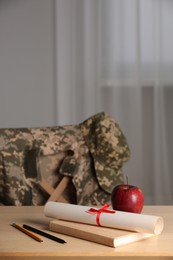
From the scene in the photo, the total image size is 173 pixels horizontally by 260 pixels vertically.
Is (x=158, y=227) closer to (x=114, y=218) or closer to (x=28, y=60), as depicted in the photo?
(x=114, y=218)

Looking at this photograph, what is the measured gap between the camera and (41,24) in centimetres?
349

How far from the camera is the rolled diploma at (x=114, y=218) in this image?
1.13m

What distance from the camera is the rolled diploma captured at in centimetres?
113

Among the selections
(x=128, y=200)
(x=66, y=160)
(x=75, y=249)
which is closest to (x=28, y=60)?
(x=66, y=160)

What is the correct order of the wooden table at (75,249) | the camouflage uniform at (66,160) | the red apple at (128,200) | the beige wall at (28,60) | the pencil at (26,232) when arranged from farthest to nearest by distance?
1. the beige wall at (28,60)
2. the camouflage uniform at (66,160)
3. the red apple at (128,200)
4. the pencil at (26,232)
5. the wooden table at (75,249)

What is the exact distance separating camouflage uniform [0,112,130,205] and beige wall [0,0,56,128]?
1.43 meters

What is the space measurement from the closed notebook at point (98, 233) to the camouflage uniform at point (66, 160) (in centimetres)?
76

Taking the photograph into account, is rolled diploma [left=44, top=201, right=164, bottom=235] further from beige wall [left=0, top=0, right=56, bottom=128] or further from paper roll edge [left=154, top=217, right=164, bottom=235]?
beige wall [left=0, top=0, right=56, bottom=128]

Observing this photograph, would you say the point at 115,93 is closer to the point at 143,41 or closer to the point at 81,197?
the point at 143,41

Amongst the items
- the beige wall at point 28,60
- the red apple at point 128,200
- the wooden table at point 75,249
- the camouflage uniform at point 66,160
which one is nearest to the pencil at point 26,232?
the wooden table at point 75,249

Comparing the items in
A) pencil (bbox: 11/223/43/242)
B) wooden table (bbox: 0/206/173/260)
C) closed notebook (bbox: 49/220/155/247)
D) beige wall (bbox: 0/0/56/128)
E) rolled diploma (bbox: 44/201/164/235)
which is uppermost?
beige wall (bbox: 0/0/56/128)

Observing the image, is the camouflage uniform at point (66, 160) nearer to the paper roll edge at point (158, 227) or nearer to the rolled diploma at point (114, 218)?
the rolled diploma at point (114, 218)

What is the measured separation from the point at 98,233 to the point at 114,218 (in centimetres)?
8

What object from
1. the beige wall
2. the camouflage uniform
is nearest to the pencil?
the camouflage uniform
